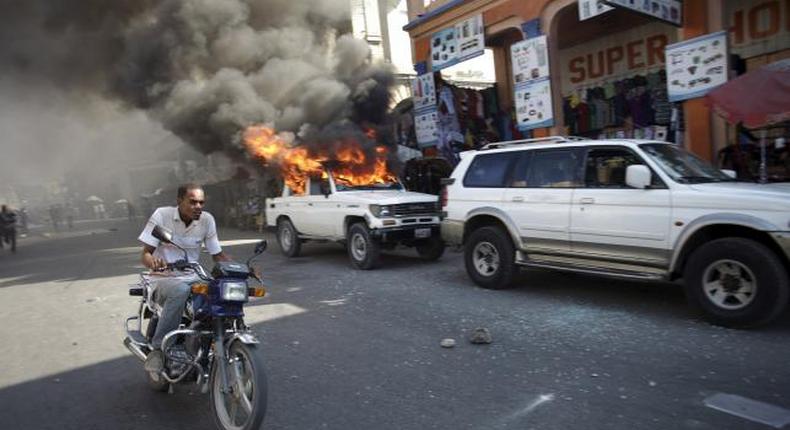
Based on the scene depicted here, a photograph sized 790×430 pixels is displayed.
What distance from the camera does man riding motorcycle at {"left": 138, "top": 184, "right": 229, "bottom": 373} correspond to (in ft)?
12.9

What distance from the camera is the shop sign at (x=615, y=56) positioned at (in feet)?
43.1

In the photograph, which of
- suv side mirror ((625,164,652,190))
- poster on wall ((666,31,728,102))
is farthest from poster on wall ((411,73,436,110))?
suv side mirror ((625,164,652,190))

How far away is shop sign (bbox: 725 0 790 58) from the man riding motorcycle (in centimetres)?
1057

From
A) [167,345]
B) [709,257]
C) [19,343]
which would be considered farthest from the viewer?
[19,343]

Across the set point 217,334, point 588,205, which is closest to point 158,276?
point 217,334

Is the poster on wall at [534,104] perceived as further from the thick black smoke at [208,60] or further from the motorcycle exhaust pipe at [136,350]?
the motorcycle exhaust pipe at [136,350]

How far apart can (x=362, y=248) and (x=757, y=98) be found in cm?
624

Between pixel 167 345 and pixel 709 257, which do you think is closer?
pixel 167 345

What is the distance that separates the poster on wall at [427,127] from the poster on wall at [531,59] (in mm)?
2945

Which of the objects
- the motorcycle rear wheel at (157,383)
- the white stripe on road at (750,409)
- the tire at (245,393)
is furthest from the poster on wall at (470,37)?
the tire at (245,393)

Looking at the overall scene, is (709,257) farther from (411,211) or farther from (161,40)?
(161,40)

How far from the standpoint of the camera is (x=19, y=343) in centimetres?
629

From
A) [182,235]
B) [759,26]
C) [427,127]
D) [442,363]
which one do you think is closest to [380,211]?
[442,363]

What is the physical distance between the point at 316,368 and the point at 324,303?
248 cm
